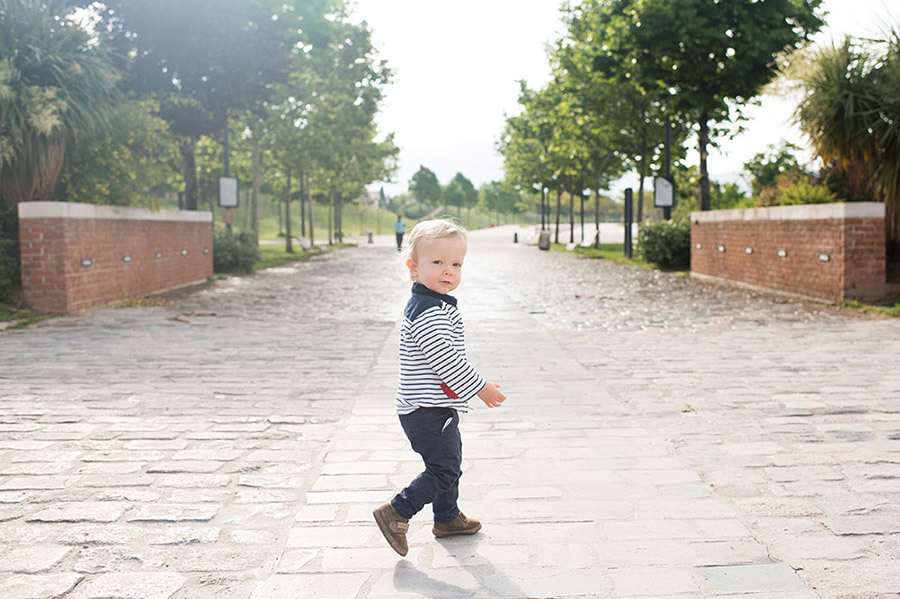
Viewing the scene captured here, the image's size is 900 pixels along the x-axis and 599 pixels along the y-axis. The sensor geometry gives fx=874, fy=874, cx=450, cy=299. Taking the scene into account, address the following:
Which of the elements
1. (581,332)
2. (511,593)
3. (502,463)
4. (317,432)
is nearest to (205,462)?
(317,432)

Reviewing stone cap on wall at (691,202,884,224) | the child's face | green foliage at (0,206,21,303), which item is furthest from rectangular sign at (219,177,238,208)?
the child's face

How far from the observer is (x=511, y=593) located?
10.3 feet

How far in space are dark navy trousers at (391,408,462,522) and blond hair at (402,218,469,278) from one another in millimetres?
659

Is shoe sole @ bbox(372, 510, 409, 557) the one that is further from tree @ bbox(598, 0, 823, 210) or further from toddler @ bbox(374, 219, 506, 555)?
tree @ bbox(598, 0, 823, 210)

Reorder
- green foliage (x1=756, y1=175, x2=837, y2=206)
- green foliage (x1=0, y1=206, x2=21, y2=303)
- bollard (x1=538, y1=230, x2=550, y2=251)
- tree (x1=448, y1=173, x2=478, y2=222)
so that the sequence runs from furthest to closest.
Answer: tree (x1=448, y1=173, x2=478, y2=222)
bollard (x1=538, y1=230, x2=550, y2=251)
green foliage (x1=756, y1=175, x2=837, y2=206)
green foliage (x1=0, y1=206, x2=21, y2=303)

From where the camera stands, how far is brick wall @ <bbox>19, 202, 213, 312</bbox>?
12.6m

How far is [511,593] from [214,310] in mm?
11543

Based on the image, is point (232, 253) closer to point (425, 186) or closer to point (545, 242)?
point (545, 242)

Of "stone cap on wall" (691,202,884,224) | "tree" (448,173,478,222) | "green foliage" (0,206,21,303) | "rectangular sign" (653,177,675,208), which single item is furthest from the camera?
"tree" (448,173,478,222)

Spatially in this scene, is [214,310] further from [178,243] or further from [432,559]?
[432,559]

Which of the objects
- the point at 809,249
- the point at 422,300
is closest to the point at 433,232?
the point at 422,300

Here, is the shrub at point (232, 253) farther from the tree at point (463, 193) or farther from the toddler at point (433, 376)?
the tree at point (463, 193)

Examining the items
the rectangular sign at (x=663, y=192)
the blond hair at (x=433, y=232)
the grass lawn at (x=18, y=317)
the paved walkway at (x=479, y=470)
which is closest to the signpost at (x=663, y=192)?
the rectangular sign at (x=663, y=192)

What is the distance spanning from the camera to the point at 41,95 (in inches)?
511
